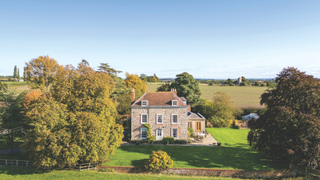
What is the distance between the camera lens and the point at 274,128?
19516 millimetres

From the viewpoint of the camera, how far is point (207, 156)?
23594 millimetres

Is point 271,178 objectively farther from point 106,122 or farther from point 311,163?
point 106,122

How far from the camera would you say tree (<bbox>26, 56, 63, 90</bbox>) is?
127ft

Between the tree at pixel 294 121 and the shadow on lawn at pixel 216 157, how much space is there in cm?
271

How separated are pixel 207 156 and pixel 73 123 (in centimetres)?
1815

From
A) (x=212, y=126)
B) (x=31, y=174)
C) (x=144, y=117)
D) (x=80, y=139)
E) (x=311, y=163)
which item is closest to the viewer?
(x=311, y=163)

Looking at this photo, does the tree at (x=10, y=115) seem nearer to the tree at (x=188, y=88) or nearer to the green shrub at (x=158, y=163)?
the green shrub at (x=158, y=163)

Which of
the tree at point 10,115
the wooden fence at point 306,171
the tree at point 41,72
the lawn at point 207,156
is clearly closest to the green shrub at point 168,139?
the lawn at point 207,156

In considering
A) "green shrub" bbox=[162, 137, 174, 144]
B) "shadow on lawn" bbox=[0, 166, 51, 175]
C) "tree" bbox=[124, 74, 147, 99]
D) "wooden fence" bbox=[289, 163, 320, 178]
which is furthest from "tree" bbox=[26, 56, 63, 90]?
"wooden fence" bbox=[289, 163, 320, 178]

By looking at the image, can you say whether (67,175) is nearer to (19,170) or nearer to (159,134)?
(19,170)

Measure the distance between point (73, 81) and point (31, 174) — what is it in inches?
458

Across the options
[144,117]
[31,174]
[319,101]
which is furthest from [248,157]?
[31,174]

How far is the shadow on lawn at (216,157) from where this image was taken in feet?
68.2

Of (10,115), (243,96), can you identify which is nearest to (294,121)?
(10,115)
